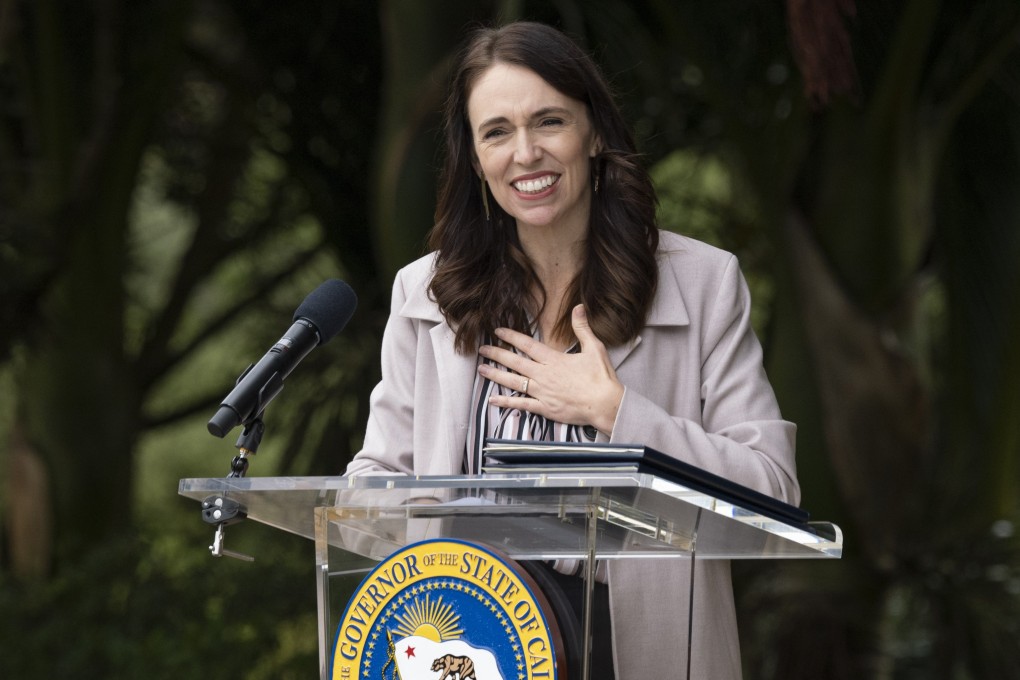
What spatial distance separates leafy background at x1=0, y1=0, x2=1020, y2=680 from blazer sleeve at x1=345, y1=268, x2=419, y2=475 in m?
1.57

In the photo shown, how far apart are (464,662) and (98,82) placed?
5373 mm

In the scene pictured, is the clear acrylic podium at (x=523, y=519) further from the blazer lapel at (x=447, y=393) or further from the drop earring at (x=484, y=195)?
the drop earring at (x=484, y=195)

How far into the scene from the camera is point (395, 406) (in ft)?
7.48

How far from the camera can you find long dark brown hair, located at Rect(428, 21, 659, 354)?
7.16 ft

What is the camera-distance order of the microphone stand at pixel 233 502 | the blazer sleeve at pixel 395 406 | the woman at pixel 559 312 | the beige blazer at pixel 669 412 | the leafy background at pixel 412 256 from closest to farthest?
the microphone stand at pixel 233 502, the beige blazer at pixel 669 412, the woman at pixel 559 312, the blazer sleeve at pixel 395 406, the leafy background at pixel 412 256

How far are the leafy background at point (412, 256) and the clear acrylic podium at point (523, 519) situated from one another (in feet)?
7.01

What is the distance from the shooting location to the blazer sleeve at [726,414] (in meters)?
1.89

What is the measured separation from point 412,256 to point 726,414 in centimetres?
190

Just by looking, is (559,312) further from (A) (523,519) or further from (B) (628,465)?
(B) (628,465)

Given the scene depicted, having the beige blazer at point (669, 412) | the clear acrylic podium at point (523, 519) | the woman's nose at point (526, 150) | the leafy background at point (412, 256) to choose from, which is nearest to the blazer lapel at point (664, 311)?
the beige blazer at point (669, 412)

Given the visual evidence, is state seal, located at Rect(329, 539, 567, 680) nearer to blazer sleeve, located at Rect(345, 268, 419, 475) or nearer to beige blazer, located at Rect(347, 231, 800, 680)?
beige blazer, located at Rect(347, 231, 800, 680)

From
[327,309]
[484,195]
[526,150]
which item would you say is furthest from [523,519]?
[484,195]

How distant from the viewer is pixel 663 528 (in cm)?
175

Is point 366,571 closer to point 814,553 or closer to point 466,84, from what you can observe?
point 814,553
